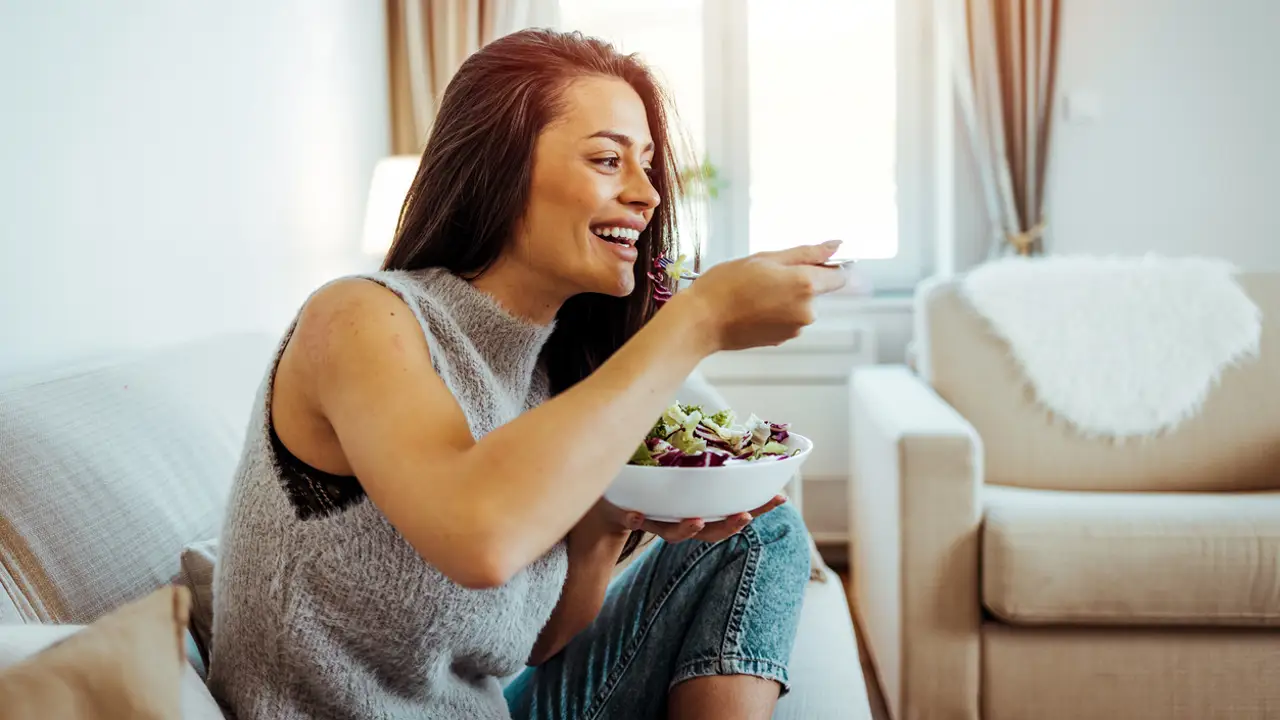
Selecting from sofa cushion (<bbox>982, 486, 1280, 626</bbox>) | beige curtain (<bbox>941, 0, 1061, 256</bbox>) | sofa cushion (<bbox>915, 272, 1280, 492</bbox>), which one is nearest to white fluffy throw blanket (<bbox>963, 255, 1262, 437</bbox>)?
sofa cushion (<bbox>915, 272, 1280, 492</bbox>)

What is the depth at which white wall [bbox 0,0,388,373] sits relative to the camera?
142 cm

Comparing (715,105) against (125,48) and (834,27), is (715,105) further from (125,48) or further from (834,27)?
(125,48)

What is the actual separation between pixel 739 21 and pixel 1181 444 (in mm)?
1938

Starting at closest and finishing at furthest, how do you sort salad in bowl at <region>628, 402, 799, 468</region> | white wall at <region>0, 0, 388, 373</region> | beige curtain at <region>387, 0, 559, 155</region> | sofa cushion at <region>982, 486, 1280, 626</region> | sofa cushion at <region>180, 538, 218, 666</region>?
salad in bowl at <region>628, 402, 799, 468</region>, sofa cushion at <region>180, 538, 218, 666</region>, white wall at <region>0, 0, 388, 373</region>, sofa cushion at <region>982, 486, 1280, 626</region>, beige curtain at <region>387, 0, 559, 155</region>

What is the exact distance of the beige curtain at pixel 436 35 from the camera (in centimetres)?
318

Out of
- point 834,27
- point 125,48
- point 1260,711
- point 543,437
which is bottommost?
point 1260,711

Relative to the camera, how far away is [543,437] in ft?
2.19

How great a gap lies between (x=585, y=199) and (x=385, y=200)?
188 cm

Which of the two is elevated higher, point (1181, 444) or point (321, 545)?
point (321, 545)

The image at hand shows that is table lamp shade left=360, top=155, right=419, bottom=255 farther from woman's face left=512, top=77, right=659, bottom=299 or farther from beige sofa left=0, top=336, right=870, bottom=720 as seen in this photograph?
woman's face left=512, top=77, right=659, bottom=299

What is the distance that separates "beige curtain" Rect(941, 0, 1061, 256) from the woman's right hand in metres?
2.55

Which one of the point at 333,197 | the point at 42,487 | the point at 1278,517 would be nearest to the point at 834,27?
the point at 333,197

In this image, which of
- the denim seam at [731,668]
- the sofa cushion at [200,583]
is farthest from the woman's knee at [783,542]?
the sofa cushion at [200,583]

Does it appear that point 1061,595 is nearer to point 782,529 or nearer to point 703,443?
point 782,529
